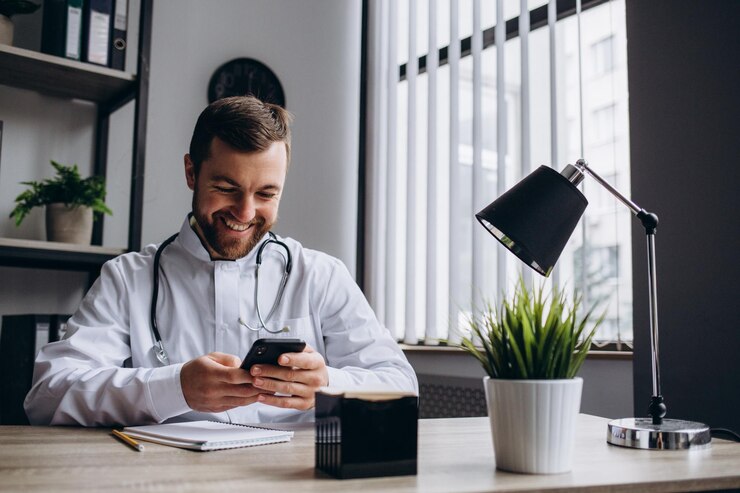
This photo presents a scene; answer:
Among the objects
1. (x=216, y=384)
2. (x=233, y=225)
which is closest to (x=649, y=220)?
(x=216, y=384)

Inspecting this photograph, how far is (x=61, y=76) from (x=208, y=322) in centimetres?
109

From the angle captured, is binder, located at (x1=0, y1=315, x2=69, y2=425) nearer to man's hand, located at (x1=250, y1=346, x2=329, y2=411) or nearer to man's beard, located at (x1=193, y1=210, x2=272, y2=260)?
man's beard, located at (x1=193, y1=210, x2=272, y2=260)

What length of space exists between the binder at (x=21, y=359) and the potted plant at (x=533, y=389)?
1622 mm

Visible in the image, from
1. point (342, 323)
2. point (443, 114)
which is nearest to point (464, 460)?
point (342, 323)

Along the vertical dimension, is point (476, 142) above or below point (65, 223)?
above

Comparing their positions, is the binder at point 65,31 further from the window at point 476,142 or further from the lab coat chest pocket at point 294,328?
the window at point 476,142

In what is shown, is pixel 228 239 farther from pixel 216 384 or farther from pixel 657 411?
pixel 657 411

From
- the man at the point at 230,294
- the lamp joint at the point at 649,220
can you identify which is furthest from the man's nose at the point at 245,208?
the lamp joint at the point at 649,220

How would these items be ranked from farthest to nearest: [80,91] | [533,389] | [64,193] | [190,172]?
1. [80,91]
2. [64,193]
3. [190,172]
4. [533,389]

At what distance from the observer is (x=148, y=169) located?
8.84ft

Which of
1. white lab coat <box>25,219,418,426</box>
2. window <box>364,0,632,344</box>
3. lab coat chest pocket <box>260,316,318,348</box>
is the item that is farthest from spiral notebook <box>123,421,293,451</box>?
window <box>364,0,632,344</box>

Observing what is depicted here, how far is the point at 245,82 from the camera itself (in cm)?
293

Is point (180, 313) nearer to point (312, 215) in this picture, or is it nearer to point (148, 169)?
point (148, 169)

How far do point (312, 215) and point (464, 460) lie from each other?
7.09ft
